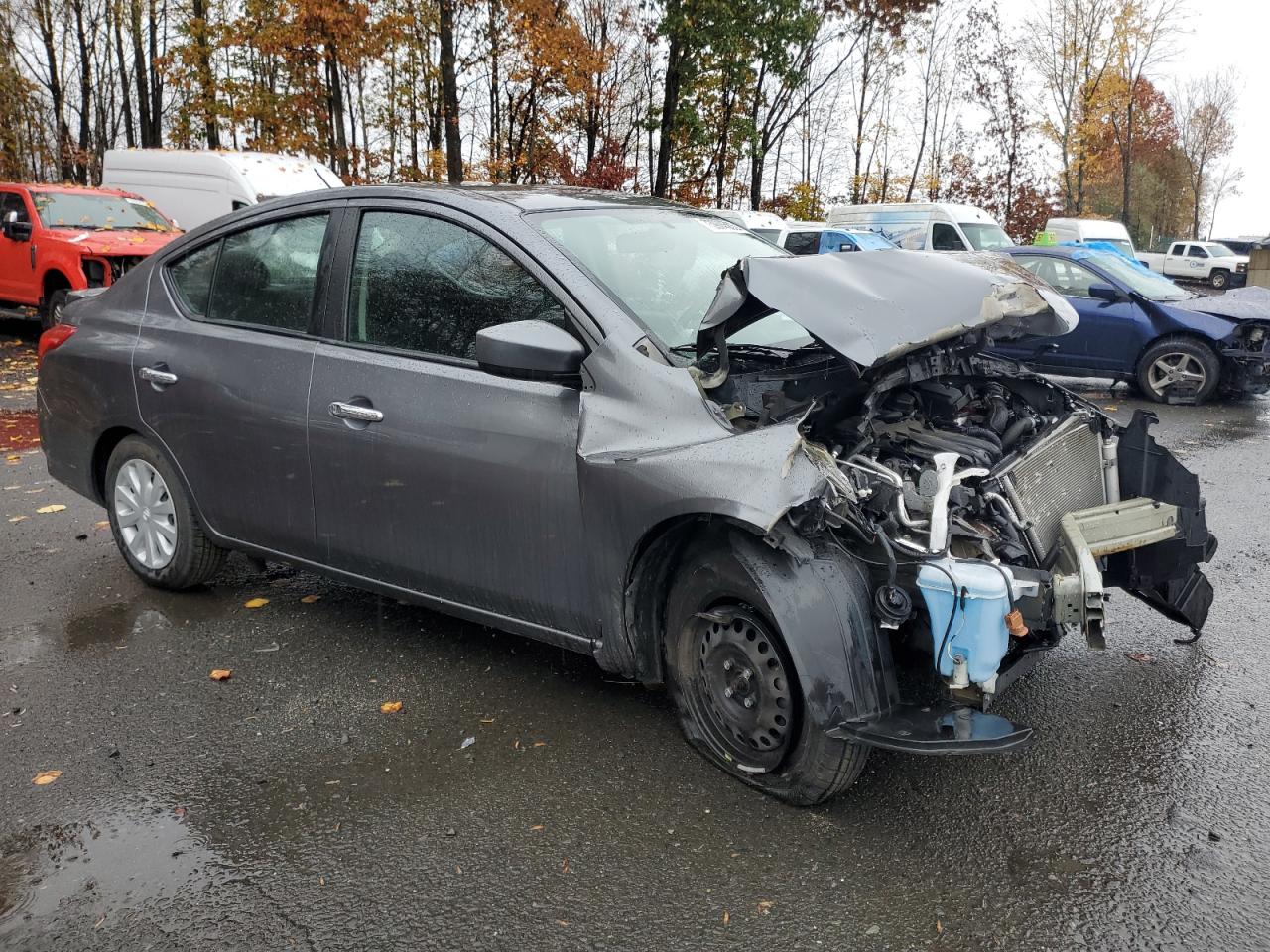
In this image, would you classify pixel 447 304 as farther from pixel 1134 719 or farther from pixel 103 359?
pixel 1134 719

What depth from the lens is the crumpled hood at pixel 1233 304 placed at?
10367 mm

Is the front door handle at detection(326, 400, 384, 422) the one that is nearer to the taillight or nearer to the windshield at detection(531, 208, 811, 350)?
the windshield at detection(531, 208, 811, 350)

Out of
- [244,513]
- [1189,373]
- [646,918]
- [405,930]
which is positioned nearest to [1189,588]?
[646,918]

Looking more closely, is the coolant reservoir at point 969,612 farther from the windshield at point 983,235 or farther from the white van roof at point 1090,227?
the white van roof at point 1090,227

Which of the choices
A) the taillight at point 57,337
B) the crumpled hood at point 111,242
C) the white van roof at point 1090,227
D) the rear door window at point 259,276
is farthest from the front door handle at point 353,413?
the white van roof at point 1090,227

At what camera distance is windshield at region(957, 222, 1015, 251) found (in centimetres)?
2091

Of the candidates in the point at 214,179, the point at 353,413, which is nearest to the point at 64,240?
the point at 214,179

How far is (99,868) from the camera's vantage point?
2.80 m

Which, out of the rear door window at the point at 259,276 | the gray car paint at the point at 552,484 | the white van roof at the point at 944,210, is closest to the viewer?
the gray car paint at the point at 552,484

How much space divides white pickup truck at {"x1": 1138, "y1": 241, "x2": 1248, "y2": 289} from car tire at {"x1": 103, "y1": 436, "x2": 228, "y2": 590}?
4099 cm

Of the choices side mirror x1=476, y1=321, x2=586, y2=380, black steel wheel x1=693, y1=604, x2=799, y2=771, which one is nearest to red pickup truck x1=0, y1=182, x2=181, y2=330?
side mirror x1=476, y1=321, x2=586, y2=380

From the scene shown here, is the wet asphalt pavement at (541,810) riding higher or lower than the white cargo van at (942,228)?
lower

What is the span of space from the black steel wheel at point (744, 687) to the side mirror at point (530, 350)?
89 centimetres

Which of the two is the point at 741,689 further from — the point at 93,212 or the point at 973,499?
the point at 93,212
